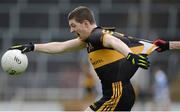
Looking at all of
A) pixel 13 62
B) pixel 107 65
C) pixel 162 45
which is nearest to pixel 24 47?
pixel 13 62

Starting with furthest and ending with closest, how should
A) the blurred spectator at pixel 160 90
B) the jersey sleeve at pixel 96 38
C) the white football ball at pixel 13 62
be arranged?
the blurred spectator at pixel 160 90 < the white football ball at pixel 13 62 < the jersey sleeve at pixel 96 38

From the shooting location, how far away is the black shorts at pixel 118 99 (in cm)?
903

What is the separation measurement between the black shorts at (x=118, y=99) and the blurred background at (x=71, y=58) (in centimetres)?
1024

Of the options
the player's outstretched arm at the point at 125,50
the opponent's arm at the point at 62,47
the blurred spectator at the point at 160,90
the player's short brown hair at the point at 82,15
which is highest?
the player's short brown hair at the point at 82,15

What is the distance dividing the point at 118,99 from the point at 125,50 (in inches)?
31.6

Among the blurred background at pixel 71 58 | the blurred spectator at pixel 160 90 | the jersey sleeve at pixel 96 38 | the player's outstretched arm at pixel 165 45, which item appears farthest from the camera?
the blurred background at pixel 71 58

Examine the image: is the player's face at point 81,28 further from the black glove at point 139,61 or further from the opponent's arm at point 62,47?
the black glove at point 139,61

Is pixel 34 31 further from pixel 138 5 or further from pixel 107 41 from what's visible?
pixel 107 41

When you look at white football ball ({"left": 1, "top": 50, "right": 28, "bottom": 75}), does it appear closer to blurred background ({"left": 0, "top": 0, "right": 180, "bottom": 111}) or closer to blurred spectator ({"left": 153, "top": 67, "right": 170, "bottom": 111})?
blurred background ({"left": 0, "top": 0, "right": 180, "bottom": 111})

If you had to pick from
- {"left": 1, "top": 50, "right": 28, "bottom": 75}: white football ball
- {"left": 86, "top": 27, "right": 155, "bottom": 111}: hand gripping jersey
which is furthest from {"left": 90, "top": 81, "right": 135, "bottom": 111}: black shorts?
{"left": 1, "top": 50, "right": 28, "bottom": 75}: white football ball

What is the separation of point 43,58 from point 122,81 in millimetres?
15738

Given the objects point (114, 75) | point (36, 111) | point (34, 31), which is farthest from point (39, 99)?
point (114, 75)

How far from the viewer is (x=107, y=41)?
8.75 m

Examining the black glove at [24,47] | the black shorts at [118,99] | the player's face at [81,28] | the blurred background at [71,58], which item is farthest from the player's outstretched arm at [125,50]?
the blurred background at [71,58]
